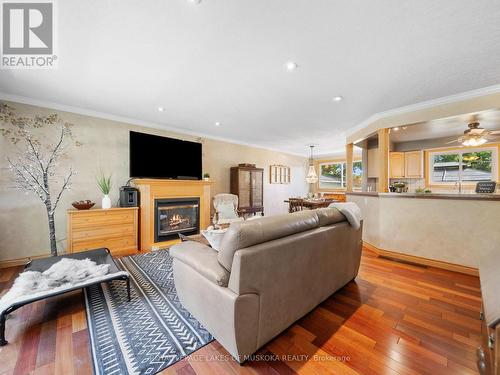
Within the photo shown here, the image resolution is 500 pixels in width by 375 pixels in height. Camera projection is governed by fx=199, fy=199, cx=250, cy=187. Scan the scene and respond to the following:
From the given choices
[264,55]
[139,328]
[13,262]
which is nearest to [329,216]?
[264,55]

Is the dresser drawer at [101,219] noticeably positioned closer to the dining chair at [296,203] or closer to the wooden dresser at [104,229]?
the wooden dresser at [104,229]

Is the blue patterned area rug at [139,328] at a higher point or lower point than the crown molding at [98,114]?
lower

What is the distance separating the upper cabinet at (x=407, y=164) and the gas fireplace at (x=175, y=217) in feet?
16.8

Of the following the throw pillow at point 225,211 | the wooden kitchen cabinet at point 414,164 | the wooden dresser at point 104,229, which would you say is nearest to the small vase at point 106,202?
the wooden dresser at point 104,229

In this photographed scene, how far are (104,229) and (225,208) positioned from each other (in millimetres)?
2301

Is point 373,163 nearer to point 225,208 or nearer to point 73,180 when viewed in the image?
point 225,208

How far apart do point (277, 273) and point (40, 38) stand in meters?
2.84

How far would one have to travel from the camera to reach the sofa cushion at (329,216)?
1921 millimetres

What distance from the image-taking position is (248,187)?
583cm

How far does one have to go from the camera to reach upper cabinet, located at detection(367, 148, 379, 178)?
497cm

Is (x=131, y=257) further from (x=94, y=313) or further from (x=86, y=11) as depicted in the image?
(x=86, y=11)

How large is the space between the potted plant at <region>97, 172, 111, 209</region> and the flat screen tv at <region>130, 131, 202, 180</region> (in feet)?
1.34

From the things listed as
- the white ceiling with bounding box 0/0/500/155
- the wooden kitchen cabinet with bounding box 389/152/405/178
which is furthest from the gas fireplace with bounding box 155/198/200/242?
the wooden kitchen cabinet with bounding box 389/152/405/178

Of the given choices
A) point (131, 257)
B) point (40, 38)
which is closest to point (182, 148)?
point (131, 257)
